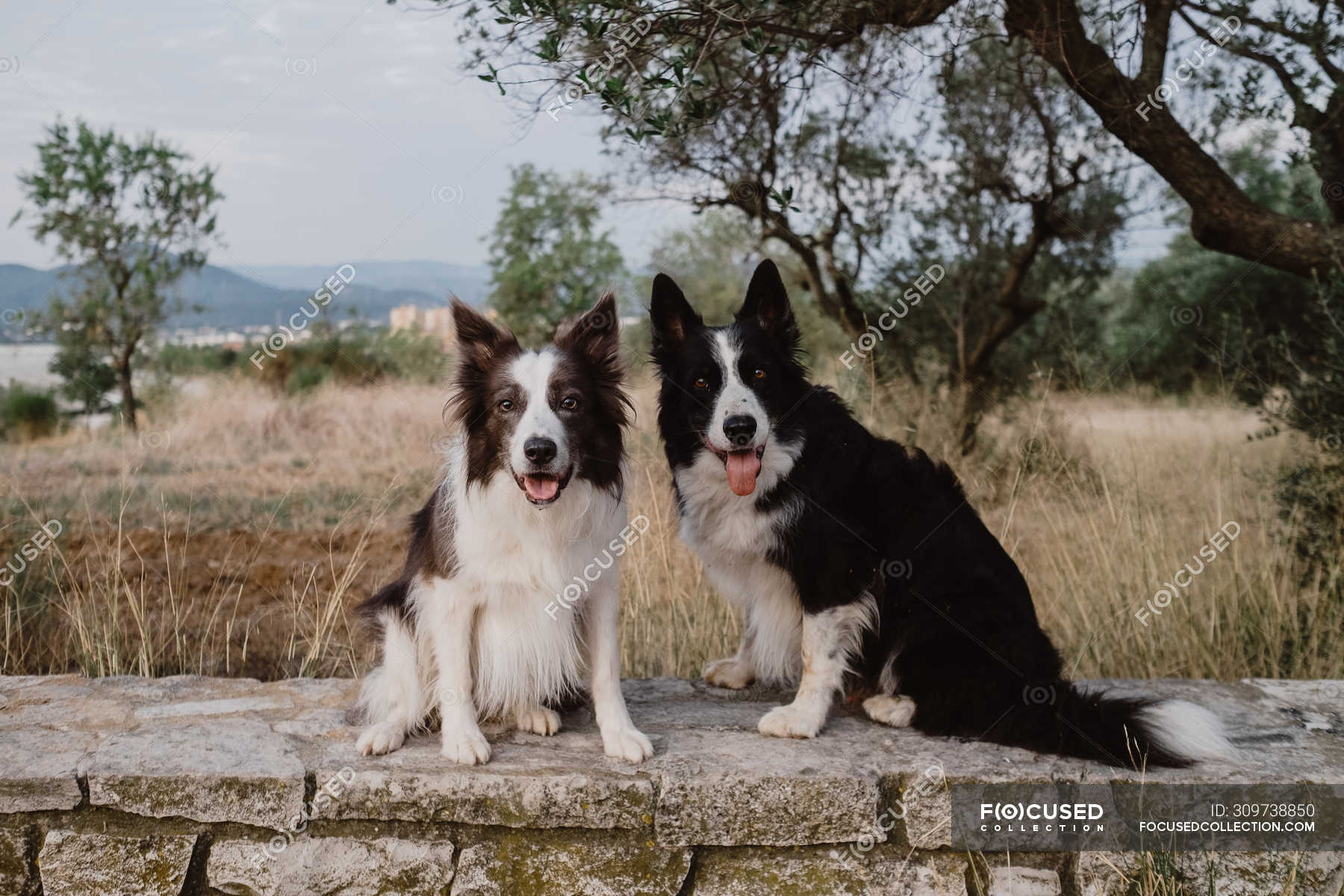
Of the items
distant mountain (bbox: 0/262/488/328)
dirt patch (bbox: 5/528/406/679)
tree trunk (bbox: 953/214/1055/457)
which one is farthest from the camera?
distant mountain (bbox: 0/262/488/328)

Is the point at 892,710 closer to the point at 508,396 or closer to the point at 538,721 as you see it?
the point at 538,721

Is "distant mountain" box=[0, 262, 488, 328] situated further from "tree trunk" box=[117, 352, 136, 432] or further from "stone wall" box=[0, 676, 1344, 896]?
"stone wall" box=[0, 676, 1344, 896]

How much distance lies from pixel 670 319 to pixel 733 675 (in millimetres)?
1468

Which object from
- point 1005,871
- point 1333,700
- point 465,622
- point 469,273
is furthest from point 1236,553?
point 469,273

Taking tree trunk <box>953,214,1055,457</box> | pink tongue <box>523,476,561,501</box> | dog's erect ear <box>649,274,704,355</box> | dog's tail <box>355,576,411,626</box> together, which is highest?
tree trunk <box>953,214,1055,457</box>

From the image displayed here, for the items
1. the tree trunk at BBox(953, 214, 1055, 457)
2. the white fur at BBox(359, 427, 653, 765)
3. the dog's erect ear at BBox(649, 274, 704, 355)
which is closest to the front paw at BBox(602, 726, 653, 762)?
the white fur at BBox(359, 427, 653, 765)

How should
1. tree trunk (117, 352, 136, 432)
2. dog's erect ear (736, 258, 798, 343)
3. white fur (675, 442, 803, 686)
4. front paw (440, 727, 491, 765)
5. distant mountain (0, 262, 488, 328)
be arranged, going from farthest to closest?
tree trunk (117, 352, 136, 432)
distant mountain (0, 262, 488, 328)
dog's erect ear (736, 258, 798, 343)
white fur (675, 442, 803, 686)
front paw (440, 727, 491, 765)

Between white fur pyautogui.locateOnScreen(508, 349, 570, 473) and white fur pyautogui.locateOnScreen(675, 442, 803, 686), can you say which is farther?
white fur pyautogui.locateOnScreen(675, 442, 803, 686)

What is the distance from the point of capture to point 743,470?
10.4 feet

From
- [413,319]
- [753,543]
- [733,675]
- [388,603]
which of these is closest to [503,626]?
[388,603]

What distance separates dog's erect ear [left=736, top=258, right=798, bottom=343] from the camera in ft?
11.2

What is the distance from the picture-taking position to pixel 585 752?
2984mm

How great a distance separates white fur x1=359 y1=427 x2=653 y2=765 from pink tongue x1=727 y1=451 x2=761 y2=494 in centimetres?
38

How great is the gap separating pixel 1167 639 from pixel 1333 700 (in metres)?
1.23
